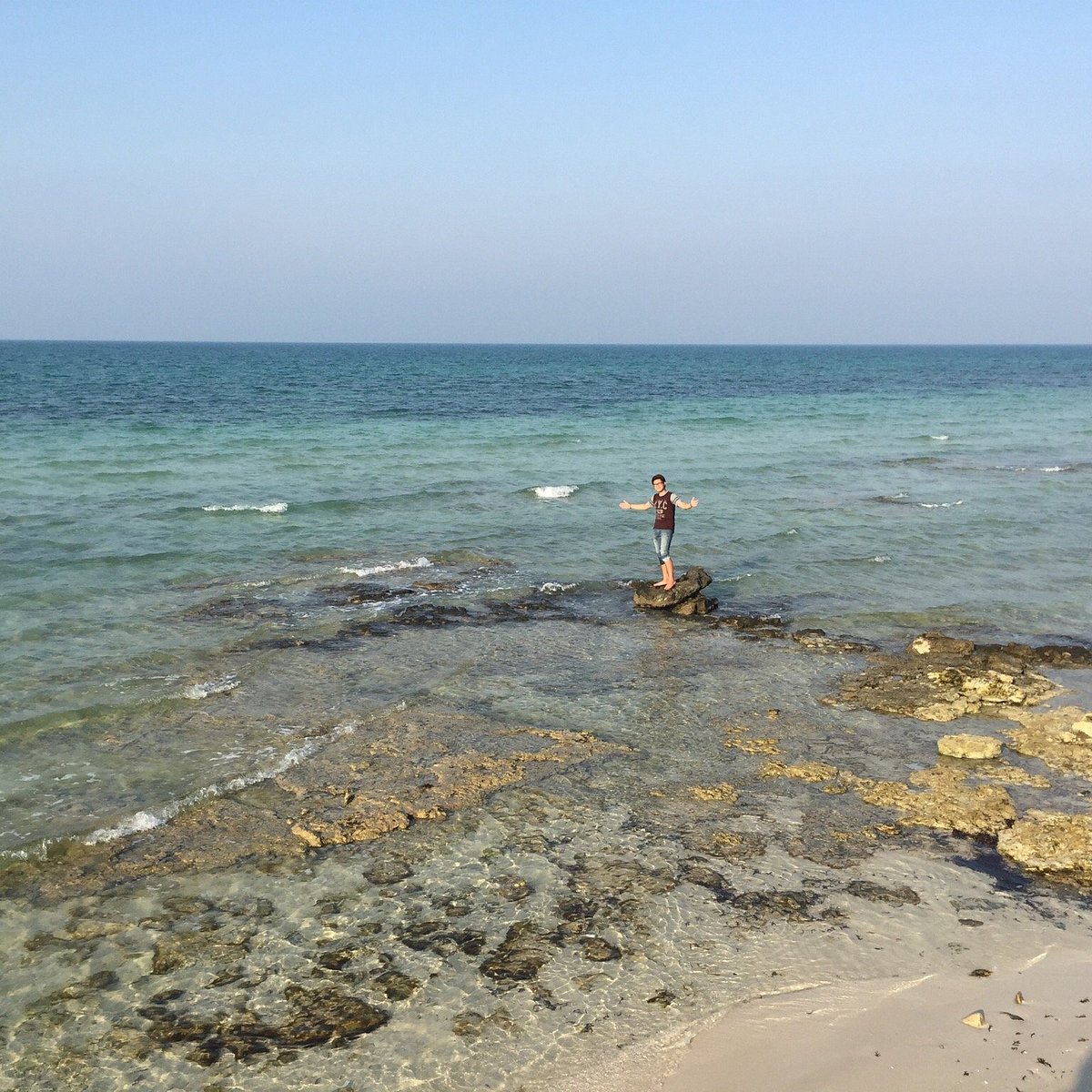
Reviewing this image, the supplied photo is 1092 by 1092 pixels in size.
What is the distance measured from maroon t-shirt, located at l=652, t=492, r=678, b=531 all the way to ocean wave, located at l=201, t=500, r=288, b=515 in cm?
998

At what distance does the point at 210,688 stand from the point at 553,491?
1459 cm

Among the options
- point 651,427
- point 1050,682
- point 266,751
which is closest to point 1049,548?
point 1050,682

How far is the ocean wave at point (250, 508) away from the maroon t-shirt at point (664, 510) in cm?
998

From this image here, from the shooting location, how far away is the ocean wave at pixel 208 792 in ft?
27.8

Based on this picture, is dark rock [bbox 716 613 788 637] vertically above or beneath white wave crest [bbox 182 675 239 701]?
above

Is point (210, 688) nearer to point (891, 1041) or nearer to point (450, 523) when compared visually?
point (891, 1041)

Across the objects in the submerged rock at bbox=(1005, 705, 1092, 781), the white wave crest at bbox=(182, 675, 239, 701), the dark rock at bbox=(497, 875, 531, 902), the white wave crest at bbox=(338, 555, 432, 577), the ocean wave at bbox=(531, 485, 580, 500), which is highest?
the ocean wave at bbox=(531, 485, 580, 500)

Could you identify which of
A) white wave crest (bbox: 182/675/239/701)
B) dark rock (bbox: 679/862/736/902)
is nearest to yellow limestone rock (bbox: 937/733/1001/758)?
dark rock (bbox: 679/862/736/902)

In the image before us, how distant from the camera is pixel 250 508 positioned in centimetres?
2264

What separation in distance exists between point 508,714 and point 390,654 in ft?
8.89

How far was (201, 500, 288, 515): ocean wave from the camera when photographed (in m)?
22.3

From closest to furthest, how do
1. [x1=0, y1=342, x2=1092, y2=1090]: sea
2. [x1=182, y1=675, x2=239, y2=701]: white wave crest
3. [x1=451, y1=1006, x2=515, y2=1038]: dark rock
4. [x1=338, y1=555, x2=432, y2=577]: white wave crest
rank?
Answer: [x1=451, y1=1006, x2=515, y2=1038]: dark rock, [x1=0, y1=342, x2=1092, y2=1090]: sea, [x1=182, y1=675, x2=239, y2=701]: white wave crest, [x1=338, y1=555, x2=432, y2=577]: white wave crest

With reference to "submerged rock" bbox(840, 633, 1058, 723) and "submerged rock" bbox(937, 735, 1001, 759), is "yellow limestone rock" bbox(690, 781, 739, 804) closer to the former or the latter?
"submerged rock" bbox(937, 735, 1001, 759)

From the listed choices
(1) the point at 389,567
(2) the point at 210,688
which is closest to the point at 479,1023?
(2) the point at 210,688
